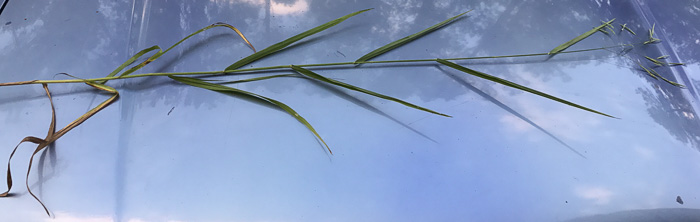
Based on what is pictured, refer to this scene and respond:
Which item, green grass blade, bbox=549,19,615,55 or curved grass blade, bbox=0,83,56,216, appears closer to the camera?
curved grass blade, bbox=0,83,56,216

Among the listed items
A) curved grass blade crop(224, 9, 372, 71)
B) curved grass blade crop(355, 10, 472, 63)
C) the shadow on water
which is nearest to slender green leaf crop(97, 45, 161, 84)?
curved grass blade crop(224, 9, 372, 71)

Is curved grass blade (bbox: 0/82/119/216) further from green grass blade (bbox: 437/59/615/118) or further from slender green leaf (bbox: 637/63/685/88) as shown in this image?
slender green leaf (bbox: 637/63/685/88)

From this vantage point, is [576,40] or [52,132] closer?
[52,132]

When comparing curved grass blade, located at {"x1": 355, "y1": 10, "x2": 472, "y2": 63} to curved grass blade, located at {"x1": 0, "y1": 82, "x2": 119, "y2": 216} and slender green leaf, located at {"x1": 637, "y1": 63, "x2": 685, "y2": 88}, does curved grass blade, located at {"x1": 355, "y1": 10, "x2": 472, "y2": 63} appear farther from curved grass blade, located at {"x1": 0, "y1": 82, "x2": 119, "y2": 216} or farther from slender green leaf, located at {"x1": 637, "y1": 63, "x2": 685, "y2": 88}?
curved grass blade, located at {"x1": 0, "y1": 82, "x2": 119, "y2": 216}

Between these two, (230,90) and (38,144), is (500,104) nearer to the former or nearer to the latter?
(230,90)

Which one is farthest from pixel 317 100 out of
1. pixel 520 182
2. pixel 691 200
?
pixel 691 200

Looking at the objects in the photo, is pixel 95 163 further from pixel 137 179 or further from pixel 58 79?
pixel 58 79

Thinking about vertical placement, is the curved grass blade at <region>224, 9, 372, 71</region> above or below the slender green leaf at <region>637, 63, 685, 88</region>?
below

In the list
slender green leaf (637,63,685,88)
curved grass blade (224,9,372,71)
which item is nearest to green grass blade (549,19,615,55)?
slender green leaf (637,63,685,88)

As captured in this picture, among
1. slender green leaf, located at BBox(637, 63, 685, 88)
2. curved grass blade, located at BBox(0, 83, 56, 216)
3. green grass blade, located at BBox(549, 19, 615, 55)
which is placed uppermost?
green grass blade, located at BBox(549, 19, 615, 55)

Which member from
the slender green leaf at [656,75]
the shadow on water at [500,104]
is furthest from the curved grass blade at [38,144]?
the slender green leaf at [656,75]

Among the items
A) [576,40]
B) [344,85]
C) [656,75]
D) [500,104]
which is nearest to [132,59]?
[344,85]
